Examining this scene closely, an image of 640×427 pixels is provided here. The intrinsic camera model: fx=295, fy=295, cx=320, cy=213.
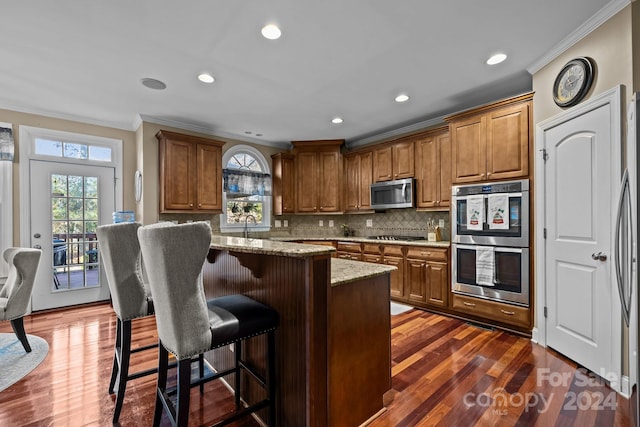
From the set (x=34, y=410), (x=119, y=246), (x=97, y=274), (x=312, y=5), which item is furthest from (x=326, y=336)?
(x=97, y=274)

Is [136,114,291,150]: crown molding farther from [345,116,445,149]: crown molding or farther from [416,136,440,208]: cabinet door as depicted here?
[416,136,440,208]: cabinet door

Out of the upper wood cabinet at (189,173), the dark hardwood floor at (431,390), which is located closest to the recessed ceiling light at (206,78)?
the upper wood cabinet at (189,173)

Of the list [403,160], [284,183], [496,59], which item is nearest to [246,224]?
[284,183]

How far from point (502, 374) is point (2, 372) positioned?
393 centimetres

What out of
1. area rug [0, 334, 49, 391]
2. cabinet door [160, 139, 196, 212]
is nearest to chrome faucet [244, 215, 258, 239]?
cabinet door [160, 139, 196, 212]

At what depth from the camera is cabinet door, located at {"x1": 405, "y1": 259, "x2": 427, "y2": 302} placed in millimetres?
3900

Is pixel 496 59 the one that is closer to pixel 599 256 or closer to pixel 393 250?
pixel 599 256

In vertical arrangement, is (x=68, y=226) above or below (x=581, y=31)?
below

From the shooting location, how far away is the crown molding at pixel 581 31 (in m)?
2.08

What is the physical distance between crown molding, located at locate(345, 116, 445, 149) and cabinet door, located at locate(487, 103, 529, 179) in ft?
3.64

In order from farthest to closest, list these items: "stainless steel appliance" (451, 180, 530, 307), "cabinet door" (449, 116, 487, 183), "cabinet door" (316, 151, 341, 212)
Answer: "cabinet door" (316, 151, 341, 212)
"cabinet door" (449, 116, 487, 183)
"stainless steel appliance" (451, 180, 530, 307)

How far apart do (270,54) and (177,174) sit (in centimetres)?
242

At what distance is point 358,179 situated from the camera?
5207 millimetres

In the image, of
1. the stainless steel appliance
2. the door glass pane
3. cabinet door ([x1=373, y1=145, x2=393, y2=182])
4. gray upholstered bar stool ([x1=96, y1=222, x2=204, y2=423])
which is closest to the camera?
gray upholstered bar stool ([x1=96, y1=222, x2=204, y2=423])
